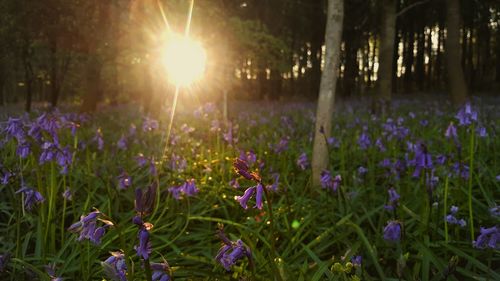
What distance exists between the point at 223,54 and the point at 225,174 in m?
13.6

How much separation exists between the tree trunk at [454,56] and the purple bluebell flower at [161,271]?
13258 mm

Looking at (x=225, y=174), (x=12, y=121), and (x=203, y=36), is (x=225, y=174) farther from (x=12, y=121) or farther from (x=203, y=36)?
(x=203, y=36)

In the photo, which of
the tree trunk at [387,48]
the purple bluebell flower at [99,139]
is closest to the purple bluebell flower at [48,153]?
the purple bluebell flower at [99,139]

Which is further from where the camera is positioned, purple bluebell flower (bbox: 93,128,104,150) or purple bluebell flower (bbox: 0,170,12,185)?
purple bluebell flower (bbox: 93,128,104,150)

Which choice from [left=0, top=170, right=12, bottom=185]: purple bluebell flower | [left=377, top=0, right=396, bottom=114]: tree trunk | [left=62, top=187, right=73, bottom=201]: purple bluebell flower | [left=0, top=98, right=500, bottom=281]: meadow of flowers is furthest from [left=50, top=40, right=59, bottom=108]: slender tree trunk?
[left=0, top=170, right=12, bottom=185]: purple bluebell flower

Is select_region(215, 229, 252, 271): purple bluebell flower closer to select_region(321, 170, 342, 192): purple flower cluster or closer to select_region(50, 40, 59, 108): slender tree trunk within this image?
select_region(321, 170, 342, 192): purple flower cluster

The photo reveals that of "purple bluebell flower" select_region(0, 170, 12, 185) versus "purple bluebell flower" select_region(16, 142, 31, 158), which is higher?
"purple bluebell flower" select_region(16, 142, 31, 158)

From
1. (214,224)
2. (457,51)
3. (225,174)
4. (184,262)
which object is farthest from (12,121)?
(457,51)

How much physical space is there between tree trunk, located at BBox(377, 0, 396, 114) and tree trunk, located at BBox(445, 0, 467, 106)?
1.71 metres

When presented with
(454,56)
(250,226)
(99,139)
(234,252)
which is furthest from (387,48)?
(234,252)

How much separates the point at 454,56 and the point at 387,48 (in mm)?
2003

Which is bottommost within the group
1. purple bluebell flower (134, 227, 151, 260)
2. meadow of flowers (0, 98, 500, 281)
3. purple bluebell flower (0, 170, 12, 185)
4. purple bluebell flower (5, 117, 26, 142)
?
meadow of flowers (0, 98, 500, 281)

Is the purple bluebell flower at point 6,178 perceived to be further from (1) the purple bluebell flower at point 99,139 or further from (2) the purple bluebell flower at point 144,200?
(1) the purple bluebell flower at point 99,139

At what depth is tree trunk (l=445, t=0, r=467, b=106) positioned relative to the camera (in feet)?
44.9
